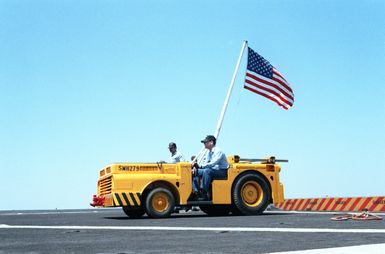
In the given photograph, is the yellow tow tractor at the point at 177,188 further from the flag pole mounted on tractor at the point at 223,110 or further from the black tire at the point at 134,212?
the flag pole mounted on tractor at the point at 223,110

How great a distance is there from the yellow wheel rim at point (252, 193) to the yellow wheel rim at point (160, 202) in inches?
78.1

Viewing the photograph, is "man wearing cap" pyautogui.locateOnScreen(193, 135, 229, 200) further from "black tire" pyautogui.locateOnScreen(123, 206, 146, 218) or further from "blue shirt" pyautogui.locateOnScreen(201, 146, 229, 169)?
"black tire" pyautogui.locateOnScreen(123, 206, 146, 218)

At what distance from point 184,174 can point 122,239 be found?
6040mm

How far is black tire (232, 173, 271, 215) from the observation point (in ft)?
41.9

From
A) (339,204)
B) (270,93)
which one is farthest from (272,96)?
(339,204)

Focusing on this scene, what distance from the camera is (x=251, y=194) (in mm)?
13180

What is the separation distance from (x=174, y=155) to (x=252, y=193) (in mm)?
2134

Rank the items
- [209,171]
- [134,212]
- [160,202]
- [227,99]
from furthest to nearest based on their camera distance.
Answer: [227,99] → [134,212] → [209,171] → [160,202]

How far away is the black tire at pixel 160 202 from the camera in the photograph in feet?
39.1

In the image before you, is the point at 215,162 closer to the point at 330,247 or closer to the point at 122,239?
the point at 122,239

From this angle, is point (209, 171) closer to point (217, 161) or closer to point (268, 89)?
point (217, 161)

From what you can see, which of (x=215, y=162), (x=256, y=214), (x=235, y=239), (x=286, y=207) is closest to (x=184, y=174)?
(x=215, y=162)

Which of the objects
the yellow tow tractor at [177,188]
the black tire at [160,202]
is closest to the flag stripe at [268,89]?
the yellow tow tractor at [177,188]

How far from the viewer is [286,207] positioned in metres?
20.1
